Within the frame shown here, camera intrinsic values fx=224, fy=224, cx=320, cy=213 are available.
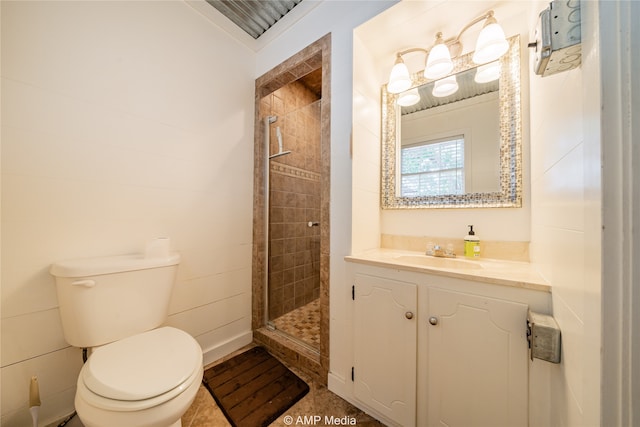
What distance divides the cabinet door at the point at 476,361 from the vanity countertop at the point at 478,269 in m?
0.08

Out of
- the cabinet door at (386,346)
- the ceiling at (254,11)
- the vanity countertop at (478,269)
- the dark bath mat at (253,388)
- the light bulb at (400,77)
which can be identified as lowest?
the dark bath mat at (253,388)

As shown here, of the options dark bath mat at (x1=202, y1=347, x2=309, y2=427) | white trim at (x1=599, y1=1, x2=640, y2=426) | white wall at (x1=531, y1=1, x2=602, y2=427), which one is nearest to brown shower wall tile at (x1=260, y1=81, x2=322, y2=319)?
dark bath mat at (x1=202, y1=347, x2=309, y2=427)

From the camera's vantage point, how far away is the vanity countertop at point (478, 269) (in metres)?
0.78

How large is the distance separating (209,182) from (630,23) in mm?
1778

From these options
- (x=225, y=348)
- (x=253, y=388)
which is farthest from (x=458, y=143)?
(x=225, y=348)

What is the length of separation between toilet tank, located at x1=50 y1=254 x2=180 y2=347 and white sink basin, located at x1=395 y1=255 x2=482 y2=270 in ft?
4.17

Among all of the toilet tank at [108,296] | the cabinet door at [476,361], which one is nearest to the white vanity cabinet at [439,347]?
the cabinet door at [476,361]

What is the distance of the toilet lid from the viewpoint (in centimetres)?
76

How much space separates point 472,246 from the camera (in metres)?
1.21

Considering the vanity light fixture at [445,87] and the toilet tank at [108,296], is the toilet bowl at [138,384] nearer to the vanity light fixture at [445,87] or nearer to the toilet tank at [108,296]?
the toilet tank at [108,296]

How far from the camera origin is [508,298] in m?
0.79

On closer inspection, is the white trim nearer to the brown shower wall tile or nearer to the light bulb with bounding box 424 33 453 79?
the light bulb with bounding box 424 33 453 79

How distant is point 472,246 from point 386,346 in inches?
27.4

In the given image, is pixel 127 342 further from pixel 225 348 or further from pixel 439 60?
pixel 439 60
